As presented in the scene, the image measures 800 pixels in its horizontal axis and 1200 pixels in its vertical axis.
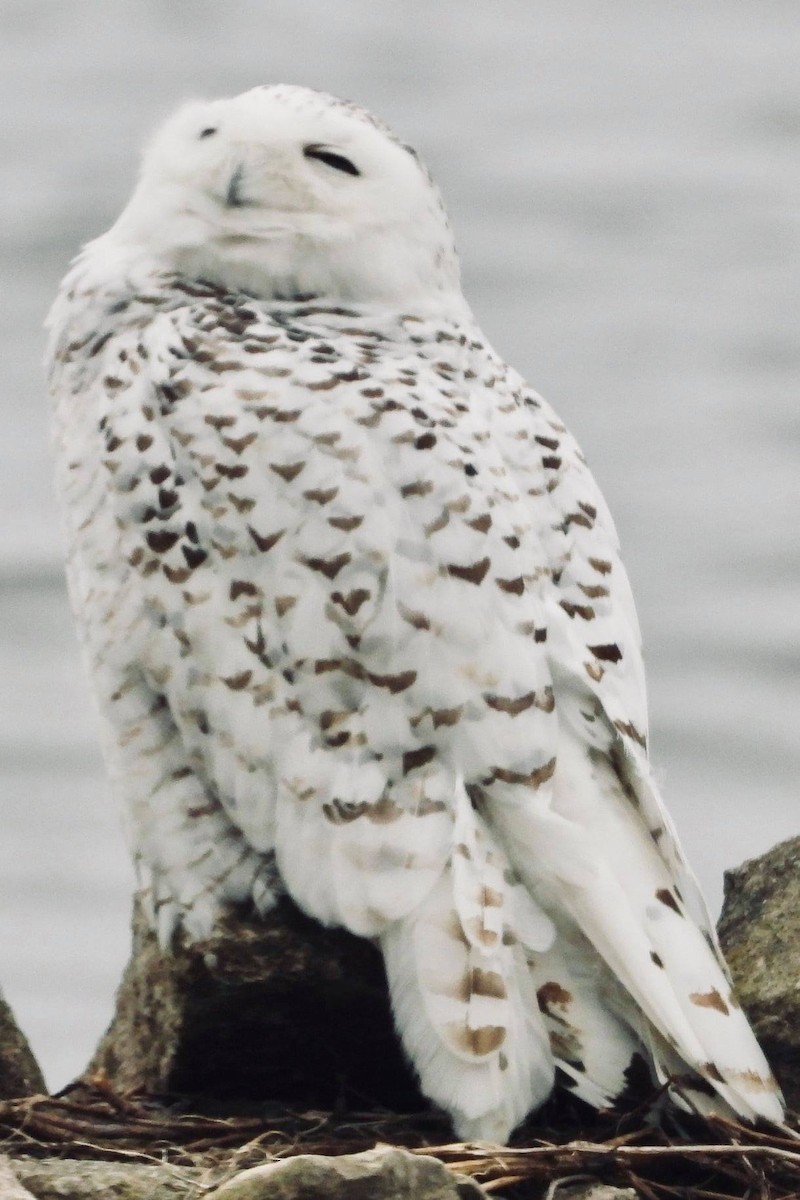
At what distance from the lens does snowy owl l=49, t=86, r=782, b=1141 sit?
303 cm

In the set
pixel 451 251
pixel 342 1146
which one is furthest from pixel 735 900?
pixel 451 251

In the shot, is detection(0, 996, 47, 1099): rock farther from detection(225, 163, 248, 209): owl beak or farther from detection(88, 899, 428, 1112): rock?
detection(225, 163, 248, 209): owl beak

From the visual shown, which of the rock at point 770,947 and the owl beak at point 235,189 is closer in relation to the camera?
the rock at point 770,947

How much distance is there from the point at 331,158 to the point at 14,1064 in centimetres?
146

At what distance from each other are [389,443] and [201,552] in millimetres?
312

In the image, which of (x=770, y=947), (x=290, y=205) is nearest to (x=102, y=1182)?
(x=770, y=947)

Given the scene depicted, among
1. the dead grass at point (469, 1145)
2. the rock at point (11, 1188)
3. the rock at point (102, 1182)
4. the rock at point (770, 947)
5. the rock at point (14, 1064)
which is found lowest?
the rock at point (11, 1188)

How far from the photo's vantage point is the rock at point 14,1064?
3.27 metres

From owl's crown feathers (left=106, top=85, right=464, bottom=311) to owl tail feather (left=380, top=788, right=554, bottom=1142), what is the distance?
93 cm

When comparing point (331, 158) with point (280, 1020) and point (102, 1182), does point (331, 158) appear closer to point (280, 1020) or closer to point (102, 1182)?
point (280, 1020)

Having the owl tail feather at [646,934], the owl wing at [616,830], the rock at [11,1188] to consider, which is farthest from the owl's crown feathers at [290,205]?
the rock at [11,1188]

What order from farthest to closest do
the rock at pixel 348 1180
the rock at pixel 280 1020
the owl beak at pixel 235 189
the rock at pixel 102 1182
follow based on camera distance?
the owl beak at pixel 235 189
the rock at pixel 280 1020
the rock at pixel 102 1182
the rock at pixel 348 1180

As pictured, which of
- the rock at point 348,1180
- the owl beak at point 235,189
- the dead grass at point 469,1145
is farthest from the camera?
the owl beak at point 235,189

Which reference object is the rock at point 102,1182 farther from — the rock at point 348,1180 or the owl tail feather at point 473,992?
the owl tail feather at point 473,992
